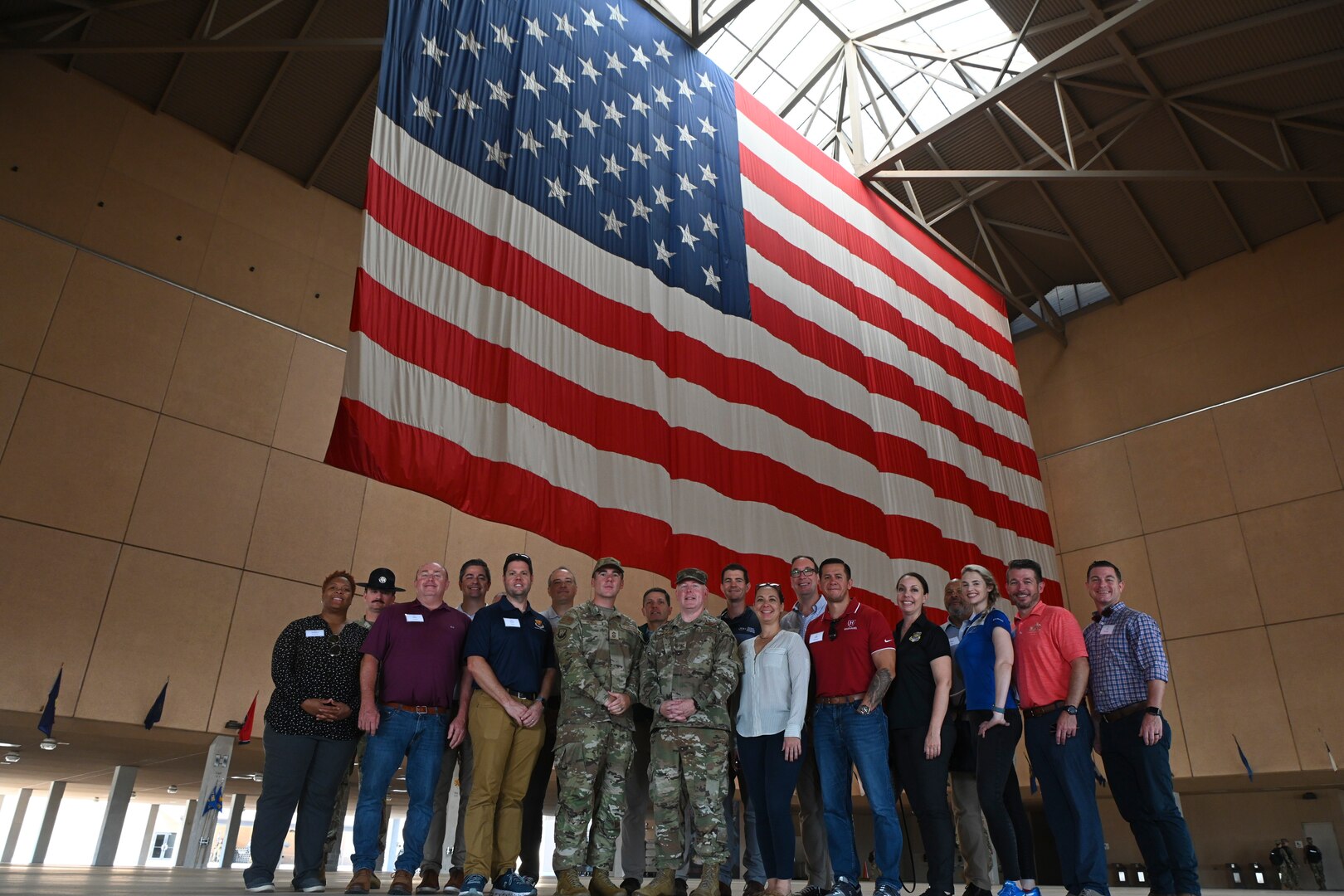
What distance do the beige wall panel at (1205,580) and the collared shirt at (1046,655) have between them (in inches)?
434

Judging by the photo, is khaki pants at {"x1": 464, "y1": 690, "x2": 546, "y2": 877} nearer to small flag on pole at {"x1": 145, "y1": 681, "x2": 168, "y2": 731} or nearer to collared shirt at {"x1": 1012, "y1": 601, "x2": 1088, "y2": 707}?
collared shirt at {"x1": 1012, "y1": 601, "x2": 1088, "y2": 707}

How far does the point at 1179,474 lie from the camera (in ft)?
46.0

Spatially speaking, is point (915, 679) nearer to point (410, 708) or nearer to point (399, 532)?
point (410, 708)

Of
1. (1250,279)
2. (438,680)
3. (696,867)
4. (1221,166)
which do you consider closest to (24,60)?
(438,680)

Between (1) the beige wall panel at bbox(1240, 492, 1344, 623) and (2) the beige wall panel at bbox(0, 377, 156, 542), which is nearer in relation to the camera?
(2) the beige wall panel at bbox(0, 377, 156, 542)

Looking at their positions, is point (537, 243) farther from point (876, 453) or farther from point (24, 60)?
point (24, 60)

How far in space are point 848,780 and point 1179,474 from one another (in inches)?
493

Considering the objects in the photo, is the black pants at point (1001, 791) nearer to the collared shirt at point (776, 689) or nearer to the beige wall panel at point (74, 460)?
the collared shirt at point (776, 689)

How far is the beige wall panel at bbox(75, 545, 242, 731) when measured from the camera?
952cm

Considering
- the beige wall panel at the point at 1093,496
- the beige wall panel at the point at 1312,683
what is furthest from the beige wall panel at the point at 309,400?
the beige wall panel at the point at 1312,683

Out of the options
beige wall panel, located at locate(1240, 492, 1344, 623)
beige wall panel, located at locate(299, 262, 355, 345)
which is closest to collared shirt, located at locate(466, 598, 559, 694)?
beige wall panel, located at locate(299, 262, 355, 345)

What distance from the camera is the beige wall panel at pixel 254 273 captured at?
11.4 metres

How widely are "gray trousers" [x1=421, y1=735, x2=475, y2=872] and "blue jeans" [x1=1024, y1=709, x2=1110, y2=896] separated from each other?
2551 millimetres

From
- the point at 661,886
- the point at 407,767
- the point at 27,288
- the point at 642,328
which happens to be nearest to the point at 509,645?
the point at 407,767
